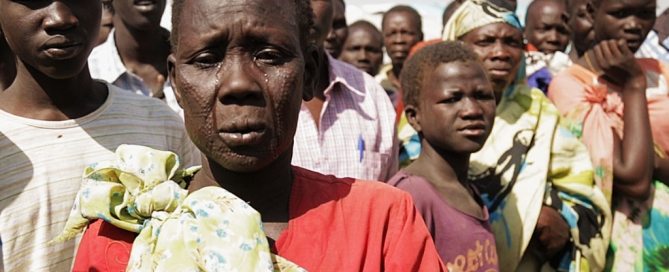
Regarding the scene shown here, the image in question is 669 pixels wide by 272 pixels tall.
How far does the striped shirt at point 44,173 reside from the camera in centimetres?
258

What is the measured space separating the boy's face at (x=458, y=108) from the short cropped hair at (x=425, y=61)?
35 mm

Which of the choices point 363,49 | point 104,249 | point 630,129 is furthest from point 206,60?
point 363,49

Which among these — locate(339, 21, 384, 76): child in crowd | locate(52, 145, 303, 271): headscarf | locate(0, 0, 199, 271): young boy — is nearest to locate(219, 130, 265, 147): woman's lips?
locate(52, 145, 303, 271): headscarf

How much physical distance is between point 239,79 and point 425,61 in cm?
200

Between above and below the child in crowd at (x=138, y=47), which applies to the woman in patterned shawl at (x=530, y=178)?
below

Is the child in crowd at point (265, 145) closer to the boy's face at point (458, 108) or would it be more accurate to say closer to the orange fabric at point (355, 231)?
the orange fabric at point (355, 231)

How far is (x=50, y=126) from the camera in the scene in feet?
8.96

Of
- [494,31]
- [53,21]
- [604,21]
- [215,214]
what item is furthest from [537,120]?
[215,214]

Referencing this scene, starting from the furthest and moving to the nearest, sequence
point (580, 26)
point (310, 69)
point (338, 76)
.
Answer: point (580, 26)
point (338, 76)
point (310, 69)

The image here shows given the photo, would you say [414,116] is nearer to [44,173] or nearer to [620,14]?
[620,14]

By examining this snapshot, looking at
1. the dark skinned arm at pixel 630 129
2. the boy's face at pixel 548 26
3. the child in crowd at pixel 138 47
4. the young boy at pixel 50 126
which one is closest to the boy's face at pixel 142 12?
the child in crowd at pixel 138 47

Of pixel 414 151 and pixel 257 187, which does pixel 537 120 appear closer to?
pixel 414 151

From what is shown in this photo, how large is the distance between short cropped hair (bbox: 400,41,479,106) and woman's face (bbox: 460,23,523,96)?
1.51 feet

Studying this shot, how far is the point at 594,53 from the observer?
4.48 m
